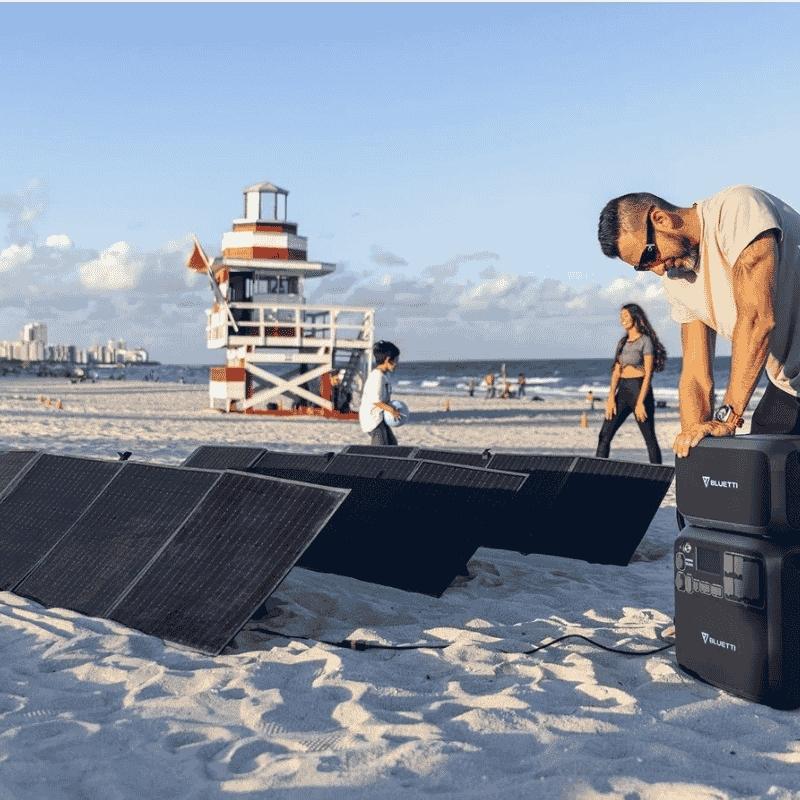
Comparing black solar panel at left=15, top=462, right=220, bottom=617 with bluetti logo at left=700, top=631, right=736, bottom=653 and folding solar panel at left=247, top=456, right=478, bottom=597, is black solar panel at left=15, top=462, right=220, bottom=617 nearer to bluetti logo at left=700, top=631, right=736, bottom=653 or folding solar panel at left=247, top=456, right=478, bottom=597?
folding solar panel at left=247, top=456, right=478, bottom=597

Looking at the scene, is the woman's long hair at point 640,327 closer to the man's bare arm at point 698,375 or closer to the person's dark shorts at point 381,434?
the person's dark shorts at point 381,434

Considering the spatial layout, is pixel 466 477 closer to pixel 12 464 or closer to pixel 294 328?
pixel 12 464

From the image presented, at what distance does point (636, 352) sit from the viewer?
318 inches

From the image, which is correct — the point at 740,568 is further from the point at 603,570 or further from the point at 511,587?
the point at 603,570

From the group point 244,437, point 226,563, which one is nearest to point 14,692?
point 226,563

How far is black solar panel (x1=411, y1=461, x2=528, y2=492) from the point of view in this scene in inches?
206

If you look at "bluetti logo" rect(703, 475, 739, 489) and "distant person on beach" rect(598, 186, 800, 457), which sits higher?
"distant person on beach" rect(598, 186, 800, 457)

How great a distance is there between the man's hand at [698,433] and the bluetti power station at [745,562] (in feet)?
0.11

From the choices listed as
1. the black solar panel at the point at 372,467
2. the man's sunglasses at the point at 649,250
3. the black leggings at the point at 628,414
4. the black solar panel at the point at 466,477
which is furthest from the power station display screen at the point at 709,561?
the black leggings at the point at 628,414

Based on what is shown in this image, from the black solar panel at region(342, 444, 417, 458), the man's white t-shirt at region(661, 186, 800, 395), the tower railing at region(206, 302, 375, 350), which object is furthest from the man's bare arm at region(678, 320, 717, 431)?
the tower railing at region(206, 302, 375, 350)

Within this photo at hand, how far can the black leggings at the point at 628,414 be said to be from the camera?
790cm

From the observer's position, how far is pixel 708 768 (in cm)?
291

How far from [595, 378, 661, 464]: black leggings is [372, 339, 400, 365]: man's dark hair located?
1877 millimetres

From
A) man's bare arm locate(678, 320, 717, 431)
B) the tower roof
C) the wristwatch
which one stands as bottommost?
the wristwatch
